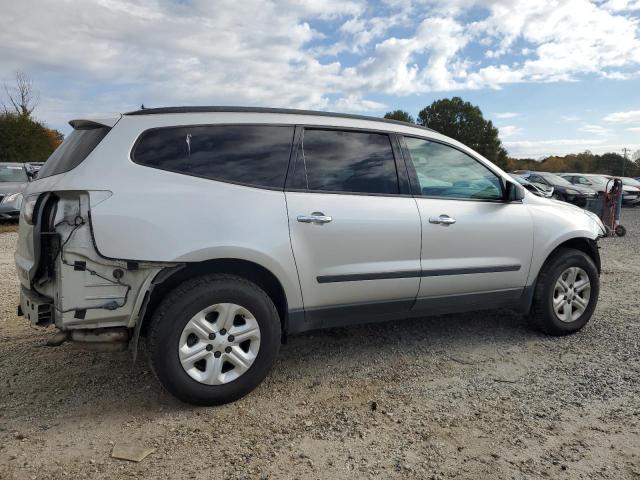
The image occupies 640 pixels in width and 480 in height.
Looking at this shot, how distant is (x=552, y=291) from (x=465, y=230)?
108cm

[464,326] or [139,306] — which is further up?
[139,306]

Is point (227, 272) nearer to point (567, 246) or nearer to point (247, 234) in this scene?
point (247, 234)

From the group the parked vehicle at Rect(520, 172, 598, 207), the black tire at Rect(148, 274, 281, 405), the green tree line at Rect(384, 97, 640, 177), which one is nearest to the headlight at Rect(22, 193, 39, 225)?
the black tire at Rect(148, 274, 281, 405)

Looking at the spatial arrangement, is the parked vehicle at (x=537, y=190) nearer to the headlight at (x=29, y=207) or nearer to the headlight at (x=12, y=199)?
the headlight at (x=29, y=207)

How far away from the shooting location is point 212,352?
294 cm

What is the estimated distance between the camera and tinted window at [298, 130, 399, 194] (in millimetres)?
3354

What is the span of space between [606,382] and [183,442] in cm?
280

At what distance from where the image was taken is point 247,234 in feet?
9.78

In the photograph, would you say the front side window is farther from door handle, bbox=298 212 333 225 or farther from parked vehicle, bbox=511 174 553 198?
door handle, bbox=298 212 333 225

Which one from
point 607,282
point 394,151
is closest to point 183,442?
point 394,151

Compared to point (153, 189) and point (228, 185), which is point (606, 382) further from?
point (153, 189)

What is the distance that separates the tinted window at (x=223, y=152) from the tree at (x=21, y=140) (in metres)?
31.7

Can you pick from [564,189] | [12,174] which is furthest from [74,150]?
[564,189]

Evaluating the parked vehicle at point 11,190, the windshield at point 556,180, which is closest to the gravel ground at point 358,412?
the parked vehicle at point 11,190
